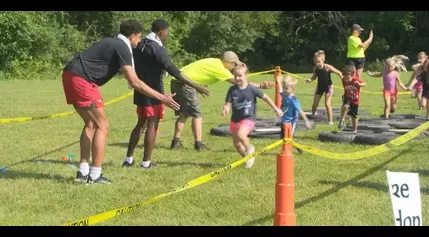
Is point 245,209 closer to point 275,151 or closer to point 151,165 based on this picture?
point 151,165

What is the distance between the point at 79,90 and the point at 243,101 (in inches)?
89.3

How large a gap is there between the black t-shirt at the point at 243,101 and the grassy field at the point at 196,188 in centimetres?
70

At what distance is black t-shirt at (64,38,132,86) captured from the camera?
7.76 metres

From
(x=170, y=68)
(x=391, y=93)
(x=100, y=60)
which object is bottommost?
(x=391, y=93)

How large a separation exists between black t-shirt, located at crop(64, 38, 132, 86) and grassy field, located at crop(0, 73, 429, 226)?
4.21 ft

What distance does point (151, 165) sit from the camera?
9039 mm

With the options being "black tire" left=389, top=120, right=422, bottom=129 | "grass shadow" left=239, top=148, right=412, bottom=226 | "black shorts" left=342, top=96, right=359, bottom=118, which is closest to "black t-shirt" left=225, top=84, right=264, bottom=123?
"grass shadow" left=239, top=148, right=412, bottom=226

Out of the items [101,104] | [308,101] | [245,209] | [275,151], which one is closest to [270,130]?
[275,151]

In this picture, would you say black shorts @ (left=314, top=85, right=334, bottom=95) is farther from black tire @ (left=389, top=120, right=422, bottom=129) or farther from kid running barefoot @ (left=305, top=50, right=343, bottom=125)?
black tire @ (left=389, top=120, right=422, bottom=129)

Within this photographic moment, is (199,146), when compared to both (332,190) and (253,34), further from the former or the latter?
(253,34)

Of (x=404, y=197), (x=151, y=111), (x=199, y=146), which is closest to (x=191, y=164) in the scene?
(x=151, y=111)

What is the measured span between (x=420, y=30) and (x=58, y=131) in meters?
44.6

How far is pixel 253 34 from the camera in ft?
173
